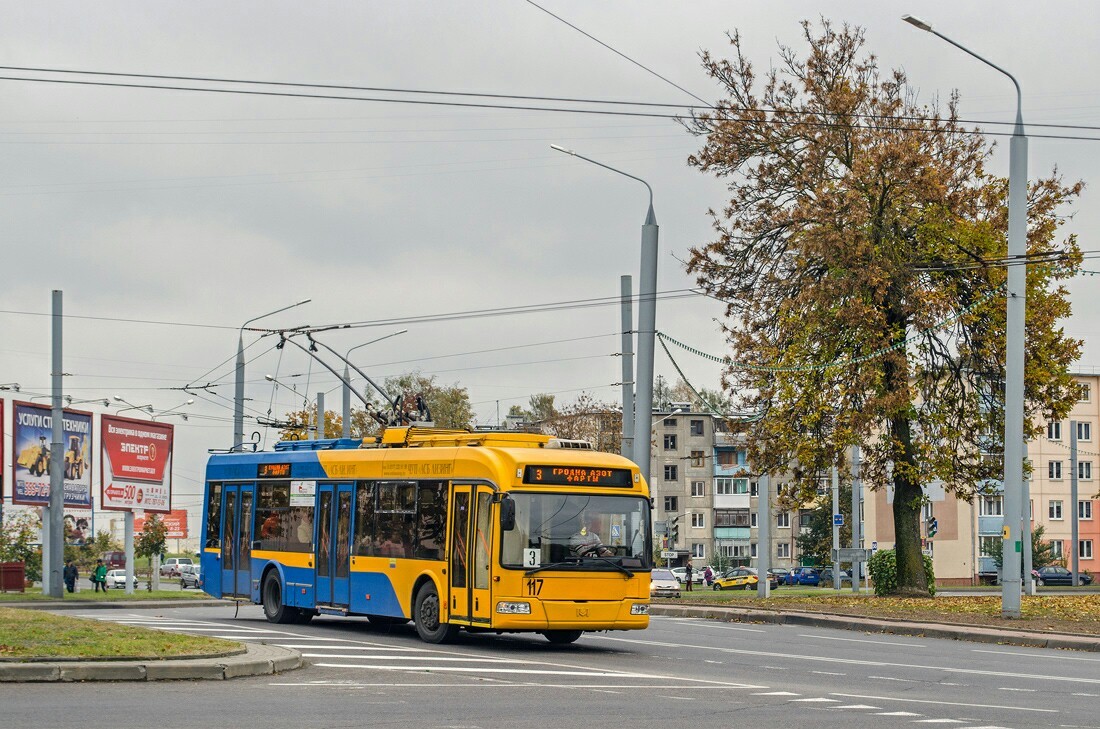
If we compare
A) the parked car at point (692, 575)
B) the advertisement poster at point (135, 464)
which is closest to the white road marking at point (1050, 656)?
the advertisement poster at point (135, 464)

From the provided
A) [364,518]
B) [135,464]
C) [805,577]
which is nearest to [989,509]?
[805,577]

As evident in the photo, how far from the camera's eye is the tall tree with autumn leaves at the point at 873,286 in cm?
3341

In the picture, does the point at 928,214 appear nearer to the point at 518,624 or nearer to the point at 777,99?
the point at 777,99

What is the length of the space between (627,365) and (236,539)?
11.6 m

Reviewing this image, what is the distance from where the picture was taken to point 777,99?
3622cm

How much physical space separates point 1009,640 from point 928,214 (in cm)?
1229

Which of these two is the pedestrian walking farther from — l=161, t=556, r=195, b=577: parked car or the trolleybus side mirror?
l=161, t=556, r=195, b=577: parked car

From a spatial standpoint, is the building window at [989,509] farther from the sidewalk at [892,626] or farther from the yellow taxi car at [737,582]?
the sidewalk at [892,626]

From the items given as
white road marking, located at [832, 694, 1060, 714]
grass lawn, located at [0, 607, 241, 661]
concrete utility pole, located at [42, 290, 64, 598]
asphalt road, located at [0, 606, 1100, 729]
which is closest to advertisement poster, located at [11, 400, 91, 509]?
concrete utility pole, located at [42, 290, 64, 598]

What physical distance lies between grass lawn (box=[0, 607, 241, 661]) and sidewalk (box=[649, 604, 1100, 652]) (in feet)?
42.2

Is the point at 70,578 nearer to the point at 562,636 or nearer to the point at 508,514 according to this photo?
the point at 562,636

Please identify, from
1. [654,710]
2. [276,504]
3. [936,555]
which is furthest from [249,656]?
[936,555]

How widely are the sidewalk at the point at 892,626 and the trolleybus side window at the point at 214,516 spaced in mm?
10364

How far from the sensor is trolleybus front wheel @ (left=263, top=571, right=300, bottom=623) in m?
25.6
